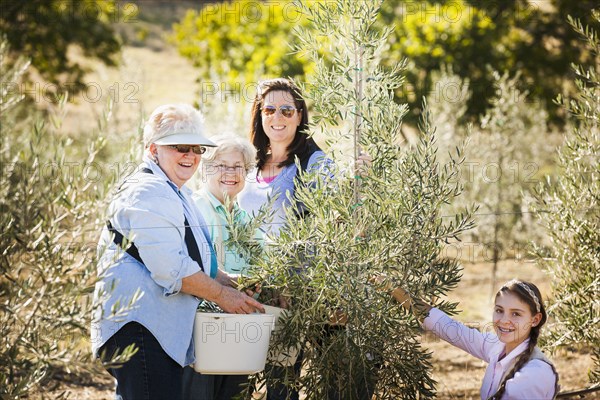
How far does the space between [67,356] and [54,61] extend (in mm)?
18704

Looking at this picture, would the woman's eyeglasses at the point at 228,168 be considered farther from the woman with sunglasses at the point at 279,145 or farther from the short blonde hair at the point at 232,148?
the woman with sunglasses at the point at 279,145

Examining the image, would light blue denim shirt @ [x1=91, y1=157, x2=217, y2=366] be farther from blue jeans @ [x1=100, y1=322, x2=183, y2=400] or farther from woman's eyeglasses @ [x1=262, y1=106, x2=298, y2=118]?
woman's eyeglasses @ [x1=262, y1=106, x2=298, y2=118]

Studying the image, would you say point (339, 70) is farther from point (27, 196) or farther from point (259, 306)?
point (27, 196)

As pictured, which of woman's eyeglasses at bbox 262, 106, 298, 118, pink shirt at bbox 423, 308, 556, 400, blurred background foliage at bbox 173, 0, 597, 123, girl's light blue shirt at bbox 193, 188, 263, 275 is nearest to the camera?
pink shirt at bbox 423, 308, 556, 400

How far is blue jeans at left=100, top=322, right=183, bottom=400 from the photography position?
4.17 m

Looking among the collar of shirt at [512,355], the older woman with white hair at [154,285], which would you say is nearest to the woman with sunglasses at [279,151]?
the older woman with white hair at [154,285]

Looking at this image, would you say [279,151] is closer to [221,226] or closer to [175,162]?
[221,226]

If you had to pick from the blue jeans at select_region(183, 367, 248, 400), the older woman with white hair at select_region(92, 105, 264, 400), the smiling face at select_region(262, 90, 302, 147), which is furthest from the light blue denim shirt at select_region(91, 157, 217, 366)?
the smiling face at select_region(262, 90, 302, 147)

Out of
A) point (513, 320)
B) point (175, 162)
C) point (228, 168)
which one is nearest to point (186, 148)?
point (175, 162)

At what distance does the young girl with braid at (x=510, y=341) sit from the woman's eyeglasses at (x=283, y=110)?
4.44ft

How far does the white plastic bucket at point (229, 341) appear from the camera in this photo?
4.35 m

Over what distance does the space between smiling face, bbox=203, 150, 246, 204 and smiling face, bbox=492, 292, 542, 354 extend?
162 centimetres

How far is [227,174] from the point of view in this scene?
5.03 meters

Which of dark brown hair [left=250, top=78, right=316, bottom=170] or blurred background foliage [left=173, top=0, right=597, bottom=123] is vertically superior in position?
blurred background foliage [left=173, top=0, right=597, bottom=123]
